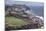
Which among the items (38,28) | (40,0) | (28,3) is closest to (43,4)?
(40,0)

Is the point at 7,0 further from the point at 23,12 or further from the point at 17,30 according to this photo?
the point at 17,30

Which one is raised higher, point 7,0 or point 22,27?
point 7,0

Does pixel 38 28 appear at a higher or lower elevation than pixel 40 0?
lower


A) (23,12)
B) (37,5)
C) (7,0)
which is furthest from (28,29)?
(7,0)

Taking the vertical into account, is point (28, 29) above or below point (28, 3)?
below

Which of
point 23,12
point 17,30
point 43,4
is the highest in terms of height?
point 43,4

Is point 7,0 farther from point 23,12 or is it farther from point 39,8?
point 39,8
